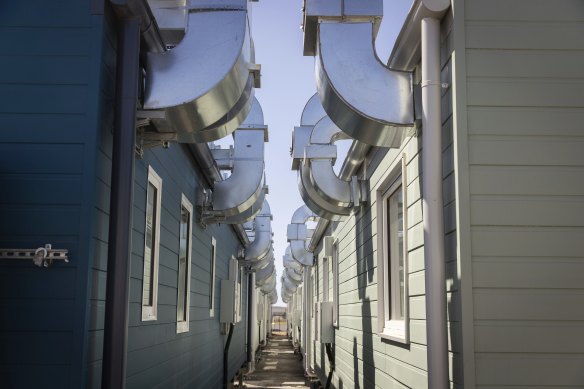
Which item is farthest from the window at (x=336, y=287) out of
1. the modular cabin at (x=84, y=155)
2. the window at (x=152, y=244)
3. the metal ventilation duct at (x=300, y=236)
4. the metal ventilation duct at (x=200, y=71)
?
the metal ventilation duct at (x=200, y=71)

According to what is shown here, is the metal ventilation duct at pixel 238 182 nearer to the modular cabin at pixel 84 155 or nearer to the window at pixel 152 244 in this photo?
the window at pixel 152 244

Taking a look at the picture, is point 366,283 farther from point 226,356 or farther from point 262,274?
point 262,274

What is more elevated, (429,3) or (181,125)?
(429,3)

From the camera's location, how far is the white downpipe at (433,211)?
12.2 feet

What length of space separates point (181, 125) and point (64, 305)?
1592 millimetres

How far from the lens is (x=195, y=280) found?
28.9 feet

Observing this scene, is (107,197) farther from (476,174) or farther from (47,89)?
(476,174)

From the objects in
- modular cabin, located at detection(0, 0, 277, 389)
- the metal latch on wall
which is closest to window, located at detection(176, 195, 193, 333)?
modular cabin, located at detection(0, 0, 277, 389)

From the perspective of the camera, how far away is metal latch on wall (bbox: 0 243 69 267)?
3.59 meters

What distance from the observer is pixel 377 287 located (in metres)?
6.48

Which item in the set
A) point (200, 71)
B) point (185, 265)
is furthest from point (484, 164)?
point (185, 265)

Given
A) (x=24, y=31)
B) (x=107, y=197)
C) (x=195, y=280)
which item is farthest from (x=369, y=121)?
(x=195, y=280)

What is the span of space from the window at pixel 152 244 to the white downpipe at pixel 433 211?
255 centimetres

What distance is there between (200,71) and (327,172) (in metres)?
3.51
